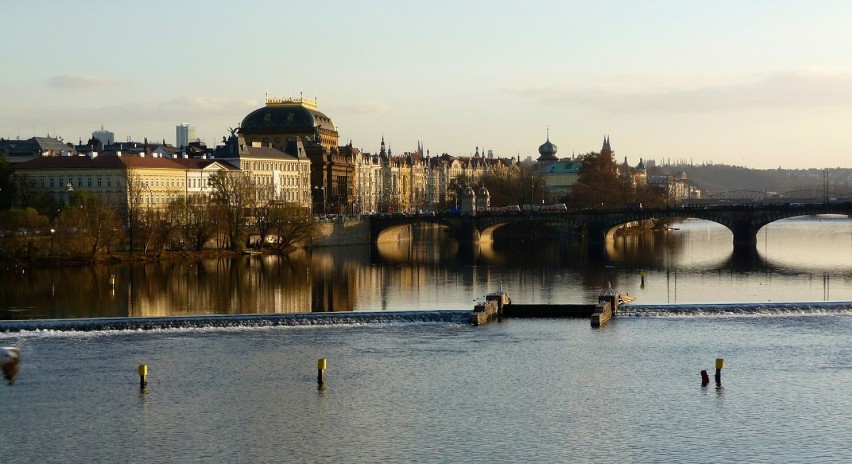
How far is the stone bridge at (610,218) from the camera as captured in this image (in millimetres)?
136375

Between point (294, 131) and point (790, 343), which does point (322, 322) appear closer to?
point (790, 343)

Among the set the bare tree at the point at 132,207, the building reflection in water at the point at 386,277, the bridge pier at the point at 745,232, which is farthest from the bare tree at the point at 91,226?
the bridge pier at the point at 745,232

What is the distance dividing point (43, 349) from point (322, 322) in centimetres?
1390

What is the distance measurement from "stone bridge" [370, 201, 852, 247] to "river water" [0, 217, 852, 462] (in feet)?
168

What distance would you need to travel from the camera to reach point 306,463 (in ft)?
123

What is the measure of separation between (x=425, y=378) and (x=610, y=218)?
97846 millimetres

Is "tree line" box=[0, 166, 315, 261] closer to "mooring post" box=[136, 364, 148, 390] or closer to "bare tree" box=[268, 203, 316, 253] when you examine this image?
"bare tree" box=[268, 203, 316, 253]

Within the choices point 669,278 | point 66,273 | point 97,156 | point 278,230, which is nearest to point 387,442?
point 669,278

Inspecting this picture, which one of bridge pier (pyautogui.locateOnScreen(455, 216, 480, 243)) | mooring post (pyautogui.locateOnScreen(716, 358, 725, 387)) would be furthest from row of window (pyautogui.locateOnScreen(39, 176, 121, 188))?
mooring post (pyautogui.locateOnScreen(716, 358, 725, 387))

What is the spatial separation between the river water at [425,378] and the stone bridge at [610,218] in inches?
2010

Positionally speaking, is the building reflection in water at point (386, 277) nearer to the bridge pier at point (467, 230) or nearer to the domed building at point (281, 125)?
the bridge pier at point (467, 230)

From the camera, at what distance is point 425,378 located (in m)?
49.1

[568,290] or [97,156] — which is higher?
[97,156]

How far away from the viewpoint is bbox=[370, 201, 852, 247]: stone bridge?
136 m
